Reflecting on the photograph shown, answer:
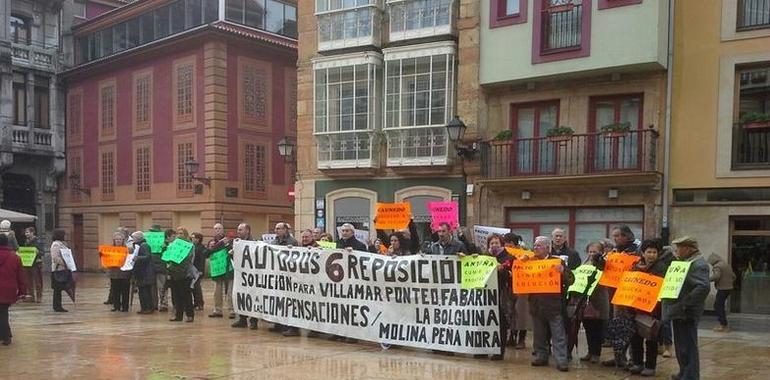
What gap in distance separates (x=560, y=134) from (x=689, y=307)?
10.0 metres

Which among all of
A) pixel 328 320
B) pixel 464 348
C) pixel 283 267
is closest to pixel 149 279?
pixel 283 267

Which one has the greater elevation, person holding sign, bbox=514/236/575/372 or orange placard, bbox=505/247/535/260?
orange placard, bbox=505/247/535/260

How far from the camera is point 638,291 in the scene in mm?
8375

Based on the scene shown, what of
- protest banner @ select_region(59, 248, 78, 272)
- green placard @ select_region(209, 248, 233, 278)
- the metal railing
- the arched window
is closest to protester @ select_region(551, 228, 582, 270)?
green placard @ select_region(209, 248, 233, 278)

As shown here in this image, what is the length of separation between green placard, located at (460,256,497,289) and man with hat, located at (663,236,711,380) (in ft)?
7.37

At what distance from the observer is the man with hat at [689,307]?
7.63 m

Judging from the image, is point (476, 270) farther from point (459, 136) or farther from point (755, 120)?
point (755, 120)

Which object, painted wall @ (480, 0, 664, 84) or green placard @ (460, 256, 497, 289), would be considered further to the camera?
painted wall @ (480, 0, 664, 84)

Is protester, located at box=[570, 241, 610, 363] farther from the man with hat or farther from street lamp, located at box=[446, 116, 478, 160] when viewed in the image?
street lamp, located at box=[446, 116, 478, 160]

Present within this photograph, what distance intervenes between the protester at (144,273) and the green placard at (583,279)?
8.93 m

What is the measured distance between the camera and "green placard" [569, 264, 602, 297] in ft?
29.9

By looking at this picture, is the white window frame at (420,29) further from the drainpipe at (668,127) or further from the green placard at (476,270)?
the green placard at (476,270)

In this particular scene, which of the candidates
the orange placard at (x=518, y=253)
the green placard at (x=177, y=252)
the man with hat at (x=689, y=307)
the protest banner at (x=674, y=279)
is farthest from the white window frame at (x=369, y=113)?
the man with hat at (x=689, y=307)

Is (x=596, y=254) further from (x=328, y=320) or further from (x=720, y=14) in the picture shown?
(x=720, y=14)
